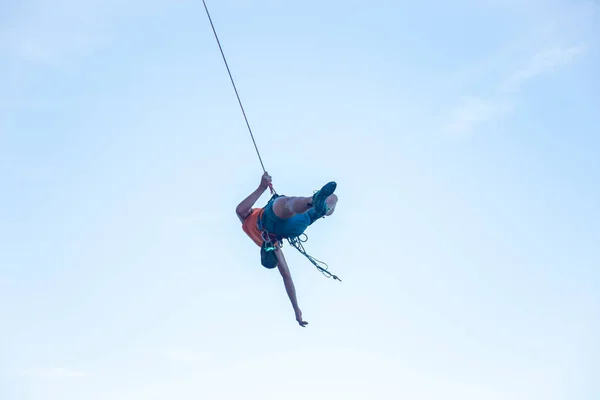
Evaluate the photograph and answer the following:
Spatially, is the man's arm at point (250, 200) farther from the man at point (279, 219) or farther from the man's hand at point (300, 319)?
the man's hand at point (300, 319)

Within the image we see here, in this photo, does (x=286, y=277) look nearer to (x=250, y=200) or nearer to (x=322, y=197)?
(x=250, y=200)

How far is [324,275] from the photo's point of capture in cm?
923

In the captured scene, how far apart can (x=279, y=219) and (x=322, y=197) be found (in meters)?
1.18

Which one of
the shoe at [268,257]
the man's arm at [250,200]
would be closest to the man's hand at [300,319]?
the shoe at [268,257]

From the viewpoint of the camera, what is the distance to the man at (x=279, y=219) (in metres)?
8.80

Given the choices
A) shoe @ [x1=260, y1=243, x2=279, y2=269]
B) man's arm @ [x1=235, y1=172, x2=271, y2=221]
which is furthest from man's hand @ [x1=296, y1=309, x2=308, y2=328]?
man's arm @ [x1=235, y1=172, x2=271, y2=221]

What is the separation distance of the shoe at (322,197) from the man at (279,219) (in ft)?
0.06

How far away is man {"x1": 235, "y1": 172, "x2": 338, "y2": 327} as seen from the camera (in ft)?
28.9

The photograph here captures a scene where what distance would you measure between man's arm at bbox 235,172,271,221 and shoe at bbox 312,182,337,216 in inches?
36.5

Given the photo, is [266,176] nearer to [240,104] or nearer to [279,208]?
[279,208]

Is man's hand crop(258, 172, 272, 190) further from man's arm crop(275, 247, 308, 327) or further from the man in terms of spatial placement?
man's arm crop(275, 247, 308, 327)

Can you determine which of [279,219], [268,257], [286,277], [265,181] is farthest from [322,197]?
[286,277]

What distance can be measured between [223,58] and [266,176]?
1.54 meters

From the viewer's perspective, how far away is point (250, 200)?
9.41 m
